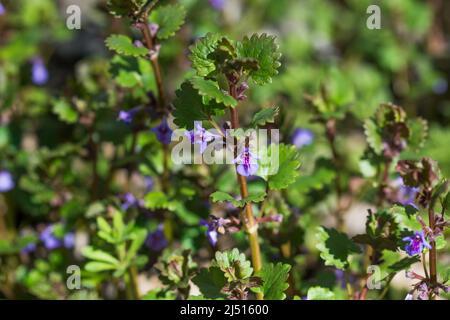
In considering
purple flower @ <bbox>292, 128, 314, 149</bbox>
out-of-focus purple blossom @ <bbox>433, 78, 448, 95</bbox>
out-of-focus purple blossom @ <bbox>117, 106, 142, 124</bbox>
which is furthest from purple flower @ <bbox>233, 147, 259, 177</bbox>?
out-of-focus purple blossom @ <bbox>433, 78, 448, 95</bbox>

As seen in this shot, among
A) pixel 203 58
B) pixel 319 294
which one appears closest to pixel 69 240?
pixel 319 294

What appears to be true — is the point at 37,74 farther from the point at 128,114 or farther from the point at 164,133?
the point at 164,133

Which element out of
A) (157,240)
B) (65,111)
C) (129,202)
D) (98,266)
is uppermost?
(65,111)

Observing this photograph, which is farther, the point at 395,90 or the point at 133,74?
the point at 395,90

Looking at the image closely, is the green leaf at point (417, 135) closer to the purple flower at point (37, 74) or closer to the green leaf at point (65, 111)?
the green leaf at point (65, 111)

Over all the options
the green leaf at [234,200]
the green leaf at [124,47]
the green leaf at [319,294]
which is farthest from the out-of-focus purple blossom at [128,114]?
the green leaf at [319,294]
